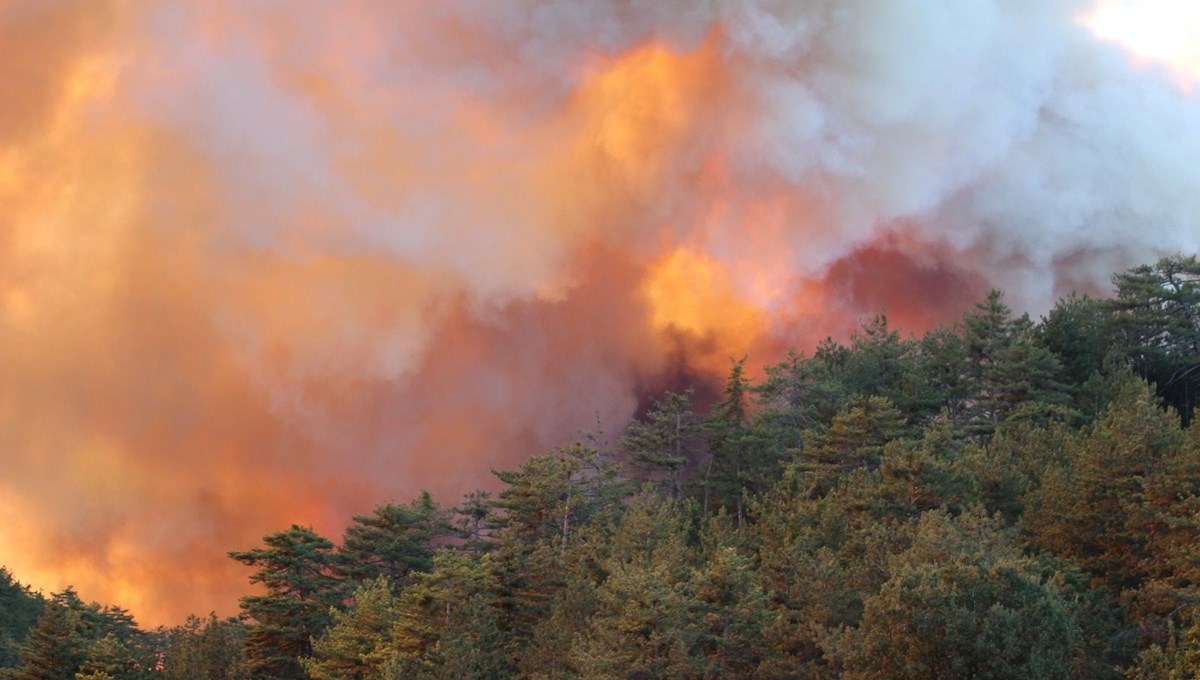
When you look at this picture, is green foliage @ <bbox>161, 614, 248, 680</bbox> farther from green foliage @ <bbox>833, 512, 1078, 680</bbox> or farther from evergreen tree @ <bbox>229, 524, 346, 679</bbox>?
green foliage @ <bbox>833, 512, 1078, 680</bbox>

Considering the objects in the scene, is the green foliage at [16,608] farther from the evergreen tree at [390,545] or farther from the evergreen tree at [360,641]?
the evergreen tree at [360,641]

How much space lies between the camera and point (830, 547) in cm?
4834

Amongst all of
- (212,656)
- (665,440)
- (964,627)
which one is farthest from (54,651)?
(964,627)

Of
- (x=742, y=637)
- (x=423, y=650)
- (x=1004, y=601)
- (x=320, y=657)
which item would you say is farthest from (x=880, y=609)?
(x=320, y=657)

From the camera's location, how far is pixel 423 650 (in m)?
51.8

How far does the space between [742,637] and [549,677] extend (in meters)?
9.22

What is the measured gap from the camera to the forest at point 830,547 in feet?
112

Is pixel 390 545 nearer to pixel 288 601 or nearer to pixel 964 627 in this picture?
pixel 288 601

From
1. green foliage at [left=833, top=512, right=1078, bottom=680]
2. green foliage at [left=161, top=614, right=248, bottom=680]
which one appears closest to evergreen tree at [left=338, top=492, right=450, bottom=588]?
green foliage at [left=161, top=614, right=248, bottom=680]

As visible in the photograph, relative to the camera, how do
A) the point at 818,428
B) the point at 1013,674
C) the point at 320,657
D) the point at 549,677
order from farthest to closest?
the point at 818,428 → the point at 320,657 → the point at 549,677 → the point at 1013,674

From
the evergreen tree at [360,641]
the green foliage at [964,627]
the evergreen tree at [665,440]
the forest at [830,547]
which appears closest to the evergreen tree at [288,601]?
the forest at [830,547]

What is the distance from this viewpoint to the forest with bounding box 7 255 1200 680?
1339 inches

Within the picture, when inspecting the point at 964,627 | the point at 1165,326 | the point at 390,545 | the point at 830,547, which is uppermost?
the point at 1165,326

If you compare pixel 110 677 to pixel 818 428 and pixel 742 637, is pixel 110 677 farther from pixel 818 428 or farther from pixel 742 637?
pixel 818 428
